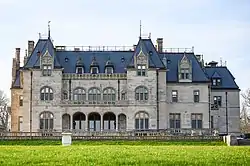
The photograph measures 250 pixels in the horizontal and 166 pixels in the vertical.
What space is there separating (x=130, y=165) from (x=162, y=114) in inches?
1787

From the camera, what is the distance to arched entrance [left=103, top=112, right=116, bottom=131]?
6378 centimetres

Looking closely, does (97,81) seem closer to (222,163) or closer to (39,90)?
(39,90)

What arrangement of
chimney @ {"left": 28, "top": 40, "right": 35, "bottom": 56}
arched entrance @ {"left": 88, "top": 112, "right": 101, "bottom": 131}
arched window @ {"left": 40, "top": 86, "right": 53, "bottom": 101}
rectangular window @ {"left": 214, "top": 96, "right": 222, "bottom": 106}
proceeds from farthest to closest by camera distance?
rectangular window @ {"left": 214, "top": 96, "right": 222, "bottom": 106}
chimney @ {"left": 28, "top": 40, "right": 35, "bottom": 56}
arched entrance @ {"left": 88, "top": 112, "right": 101, "bottom": 131}
arched window @ {"left": 40, "top": 86, "right": 53, "bottom": 101}

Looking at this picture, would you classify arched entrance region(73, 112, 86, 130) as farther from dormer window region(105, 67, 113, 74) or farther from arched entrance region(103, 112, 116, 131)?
dormer window region(105, 67, 113, 74)

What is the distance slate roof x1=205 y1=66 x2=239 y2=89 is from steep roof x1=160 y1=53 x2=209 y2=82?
440 centimetres

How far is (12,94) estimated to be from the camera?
67.0 metres

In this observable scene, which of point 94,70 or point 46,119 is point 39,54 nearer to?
point 94,70

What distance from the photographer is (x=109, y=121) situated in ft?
210

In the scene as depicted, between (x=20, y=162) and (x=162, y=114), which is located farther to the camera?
(x=162, y=114)

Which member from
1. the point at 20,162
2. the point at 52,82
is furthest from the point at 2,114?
the point at 20,162

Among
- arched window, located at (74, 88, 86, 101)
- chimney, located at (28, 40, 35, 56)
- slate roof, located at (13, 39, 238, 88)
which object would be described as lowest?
arched window, located at (74, 88, 86, 101)

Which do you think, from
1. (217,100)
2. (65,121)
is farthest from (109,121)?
(217,100)

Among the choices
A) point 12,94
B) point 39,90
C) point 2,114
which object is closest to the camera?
point 39,90

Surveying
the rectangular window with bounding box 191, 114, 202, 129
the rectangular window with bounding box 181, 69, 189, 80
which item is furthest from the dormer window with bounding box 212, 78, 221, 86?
the rectangular window with bounding box 191, 114, 202, 129
